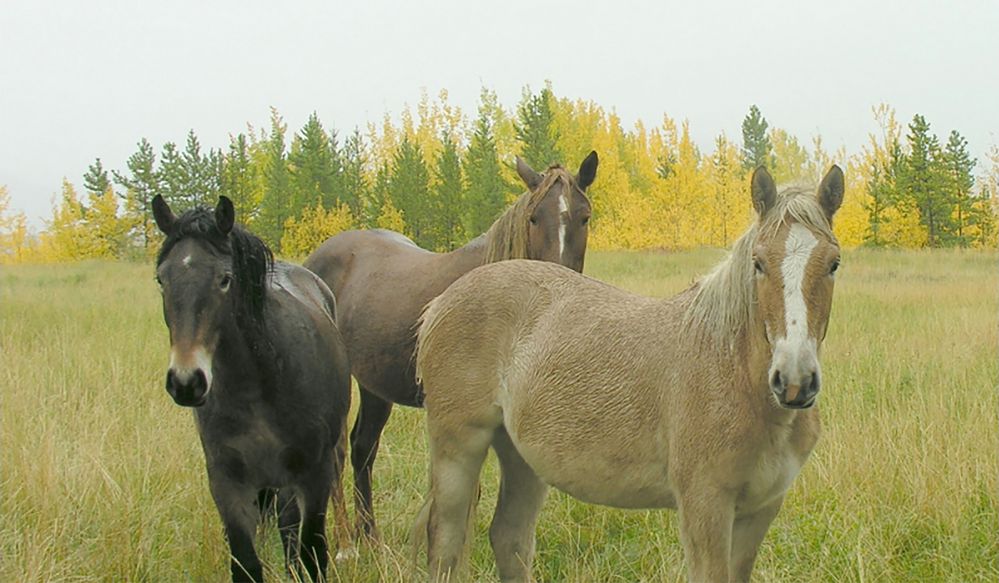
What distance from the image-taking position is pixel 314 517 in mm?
3703

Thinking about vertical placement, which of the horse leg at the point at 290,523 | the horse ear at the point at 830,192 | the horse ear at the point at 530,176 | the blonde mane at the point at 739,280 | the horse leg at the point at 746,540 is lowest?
the horse leg at the point at 290,523

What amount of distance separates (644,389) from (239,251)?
1927 mm

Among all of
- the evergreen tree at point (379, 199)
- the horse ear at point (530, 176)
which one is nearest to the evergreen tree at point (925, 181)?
the evergreen tree at point (379, 199)

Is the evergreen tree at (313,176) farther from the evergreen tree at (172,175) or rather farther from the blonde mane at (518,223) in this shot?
the blonde mane at (518,223)

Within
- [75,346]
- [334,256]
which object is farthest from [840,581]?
[75,346]

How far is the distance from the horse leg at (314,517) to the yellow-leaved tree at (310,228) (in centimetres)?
2730

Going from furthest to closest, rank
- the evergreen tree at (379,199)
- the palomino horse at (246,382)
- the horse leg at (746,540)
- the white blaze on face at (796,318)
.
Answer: the evergreen tree at (379,199) → the palomino horse at (246,382) → the horse leg at (746,540) → the white blaze on face at (796,318)

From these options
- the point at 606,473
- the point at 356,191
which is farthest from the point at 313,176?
the point at 606,473

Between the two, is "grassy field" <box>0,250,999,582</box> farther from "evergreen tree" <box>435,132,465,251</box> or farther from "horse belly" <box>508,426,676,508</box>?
"evergreen tree" <box>435,132,465,251</box>

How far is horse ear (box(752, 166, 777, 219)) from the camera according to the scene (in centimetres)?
262

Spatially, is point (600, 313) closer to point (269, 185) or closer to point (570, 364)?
point (570, 364)

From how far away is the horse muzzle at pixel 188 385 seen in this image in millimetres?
2934

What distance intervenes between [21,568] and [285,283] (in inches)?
78.4

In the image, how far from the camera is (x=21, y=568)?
3.32 m
